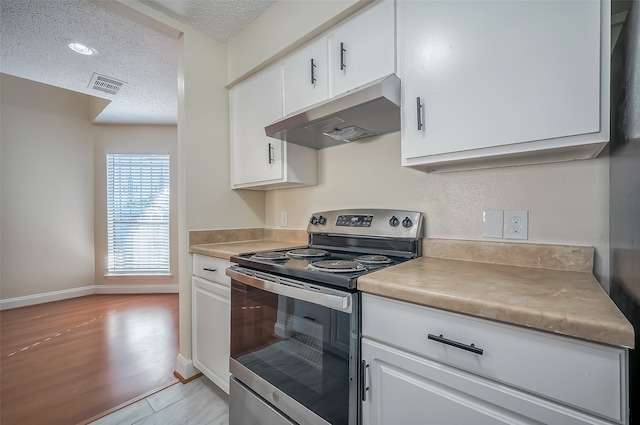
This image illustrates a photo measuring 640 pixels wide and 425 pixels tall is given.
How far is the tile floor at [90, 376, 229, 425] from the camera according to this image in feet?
4.98

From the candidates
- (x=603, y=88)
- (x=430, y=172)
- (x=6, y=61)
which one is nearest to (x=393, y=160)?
(x=430, y=172)

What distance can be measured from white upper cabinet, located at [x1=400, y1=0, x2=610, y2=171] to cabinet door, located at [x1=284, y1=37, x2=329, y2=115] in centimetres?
43

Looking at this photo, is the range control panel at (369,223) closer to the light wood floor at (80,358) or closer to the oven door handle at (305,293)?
the oven door handle at (305,293)

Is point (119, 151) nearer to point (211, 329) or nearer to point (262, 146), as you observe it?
point (262, 146)

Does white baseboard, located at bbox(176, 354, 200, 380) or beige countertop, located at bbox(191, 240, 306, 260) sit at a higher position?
beige countertop, located at bbox(191, 240, 306, 260)

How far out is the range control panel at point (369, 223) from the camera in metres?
1.39

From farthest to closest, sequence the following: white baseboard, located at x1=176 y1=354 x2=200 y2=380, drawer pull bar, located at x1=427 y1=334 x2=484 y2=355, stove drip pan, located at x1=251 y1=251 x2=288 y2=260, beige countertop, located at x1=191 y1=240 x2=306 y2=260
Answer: white baseboard, located at x1=176 y1=354 x2=200 y2=380 < beige countertop, located at x1=191 y1=240 x2=306 y2=260 < stove drip pan, located at x1=251 y1=251 x2=288 y2=260 < drawer pull bar, located at x1=427 y1=334 x2=484 y2=355

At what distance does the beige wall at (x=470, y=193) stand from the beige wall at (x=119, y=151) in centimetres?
296

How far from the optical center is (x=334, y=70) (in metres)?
1.42

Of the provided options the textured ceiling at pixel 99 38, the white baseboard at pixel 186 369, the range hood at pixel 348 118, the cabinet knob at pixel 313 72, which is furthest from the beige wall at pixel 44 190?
the cabinet knob at pixel 313 72

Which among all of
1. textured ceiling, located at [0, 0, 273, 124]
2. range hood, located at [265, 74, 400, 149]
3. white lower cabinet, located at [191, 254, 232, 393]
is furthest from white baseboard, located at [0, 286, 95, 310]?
range hood, located at [265, 74, 400, 149]

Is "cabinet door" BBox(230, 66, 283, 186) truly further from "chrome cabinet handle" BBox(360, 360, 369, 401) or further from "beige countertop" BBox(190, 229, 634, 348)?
"chrome cabinet handle" BBox(360, 360, 369, 401)

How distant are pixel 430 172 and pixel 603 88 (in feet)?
2.23

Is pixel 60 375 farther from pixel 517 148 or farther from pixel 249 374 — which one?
pixel 517 148
